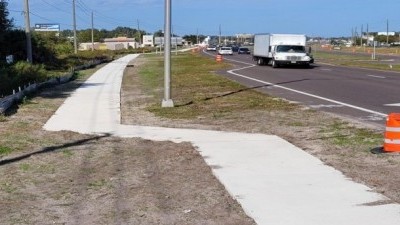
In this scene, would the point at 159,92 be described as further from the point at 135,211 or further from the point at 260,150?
the point at 135,211

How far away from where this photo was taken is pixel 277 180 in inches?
294

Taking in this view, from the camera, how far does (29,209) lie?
632 cm

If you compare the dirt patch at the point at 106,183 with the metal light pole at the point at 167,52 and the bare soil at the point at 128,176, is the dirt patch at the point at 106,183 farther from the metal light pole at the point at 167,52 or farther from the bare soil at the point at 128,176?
the metal light pole at the point at 167,52

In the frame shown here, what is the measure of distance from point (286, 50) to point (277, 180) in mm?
39147

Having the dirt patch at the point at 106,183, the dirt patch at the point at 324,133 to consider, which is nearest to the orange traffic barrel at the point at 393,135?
the dirt patch at the point at 324,133

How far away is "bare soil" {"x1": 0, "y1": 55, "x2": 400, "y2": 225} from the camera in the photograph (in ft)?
20.0

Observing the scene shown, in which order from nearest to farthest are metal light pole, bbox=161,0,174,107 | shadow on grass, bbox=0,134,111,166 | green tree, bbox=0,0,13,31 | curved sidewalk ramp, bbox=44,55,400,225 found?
curved sidewalk ramp, bbox=44,55,400,225, shadow on grass, bbox=0,134,111,166, metal light pole, bbox=161,0,174,107, green tree, bbox=0,0,13,31

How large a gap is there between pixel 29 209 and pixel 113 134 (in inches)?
215

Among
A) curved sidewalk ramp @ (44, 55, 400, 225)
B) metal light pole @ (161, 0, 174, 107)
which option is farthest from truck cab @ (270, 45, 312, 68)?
curved sidewalk ramp @ (44, 55, 400, 225)

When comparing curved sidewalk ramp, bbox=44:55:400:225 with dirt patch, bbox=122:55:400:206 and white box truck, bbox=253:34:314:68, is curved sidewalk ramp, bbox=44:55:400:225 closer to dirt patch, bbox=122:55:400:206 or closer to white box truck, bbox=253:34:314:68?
dirt patch, bbox=122:55:400:206

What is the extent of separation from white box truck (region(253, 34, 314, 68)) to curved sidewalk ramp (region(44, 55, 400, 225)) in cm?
3331

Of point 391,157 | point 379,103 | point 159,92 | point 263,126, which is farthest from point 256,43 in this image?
point 391,157

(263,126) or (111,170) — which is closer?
(111,170)

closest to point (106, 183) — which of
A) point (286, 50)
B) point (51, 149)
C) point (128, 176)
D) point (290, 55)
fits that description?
point (128, 176)
